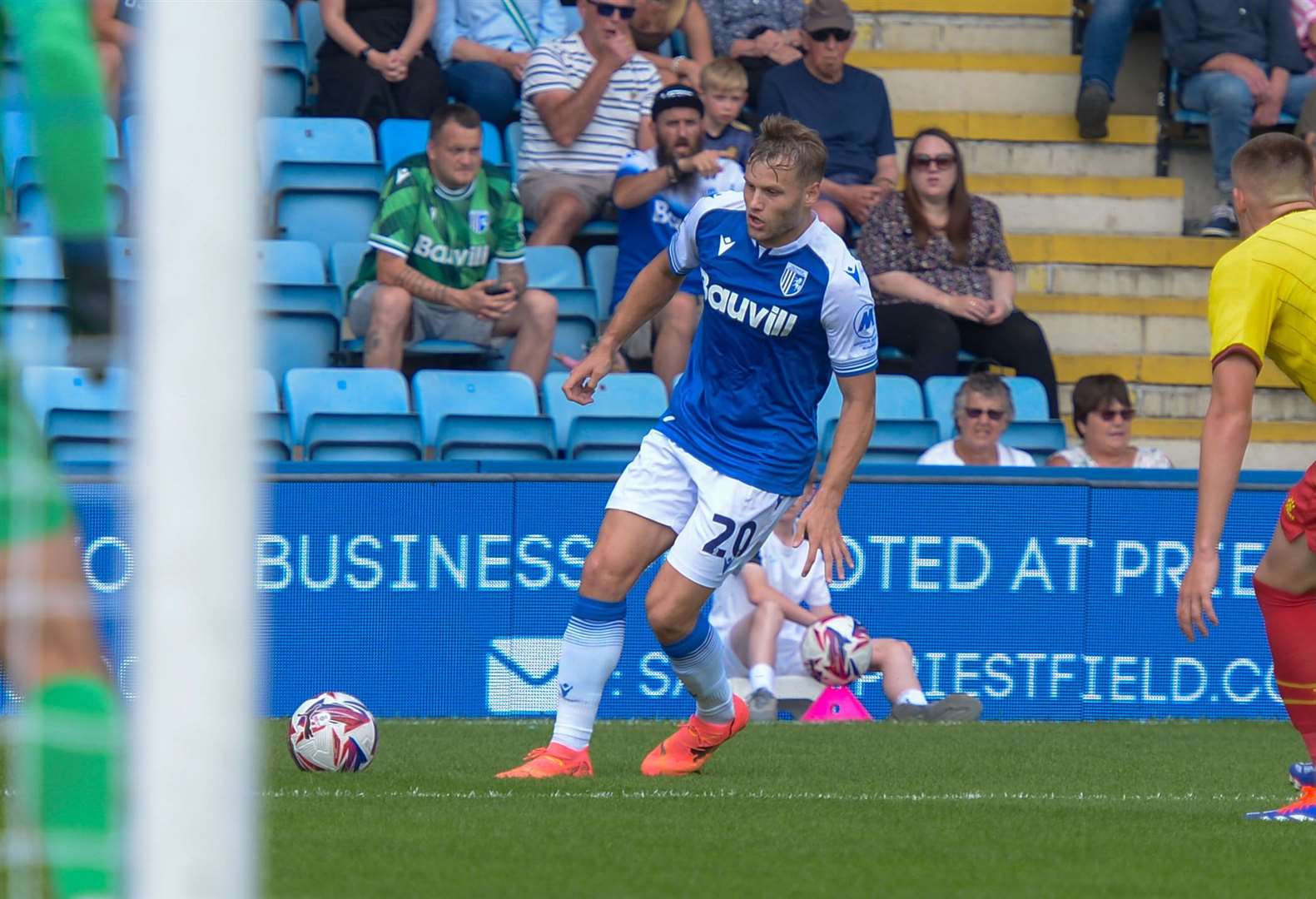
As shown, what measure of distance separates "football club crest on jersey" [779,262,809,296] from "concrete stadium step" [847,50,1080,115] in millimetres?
7882

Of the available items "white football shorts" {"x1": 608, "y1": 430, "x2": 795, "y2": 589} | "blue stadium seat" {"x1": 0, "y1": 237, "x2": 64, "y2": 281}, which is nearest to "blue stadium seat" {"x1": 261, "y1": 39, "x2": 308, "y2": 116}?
"blue stadium seat" {"x1": 0, "y1": 237, "x2": 64, "y2": 281}

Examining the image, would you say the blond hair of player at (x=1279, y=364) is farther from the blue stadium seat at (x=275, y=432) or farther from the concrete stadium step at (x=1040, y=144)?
the concrete stadium step at (x=1040, y=144)

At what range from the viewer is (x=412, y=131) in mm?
12094

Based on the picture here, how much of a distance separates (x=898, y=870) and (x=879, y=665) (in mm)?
5105

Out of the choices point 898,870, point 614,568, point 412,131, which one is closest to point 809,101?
point 412,131

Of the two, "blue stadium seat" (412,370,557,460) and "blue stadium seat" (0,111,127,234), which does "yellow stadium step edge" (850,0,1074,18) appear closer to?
"blue stadium seat" (412,370,557,460)

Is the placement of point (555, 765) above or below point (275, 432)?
below

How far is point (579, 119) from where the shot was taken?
12047 millimetres

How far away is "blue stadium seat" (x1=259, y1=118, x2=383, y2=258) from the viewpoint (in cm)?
1172

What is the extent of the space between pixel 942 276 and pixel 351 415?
143 inches

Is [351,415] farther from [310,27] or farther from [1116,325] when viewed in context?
[1116,325]

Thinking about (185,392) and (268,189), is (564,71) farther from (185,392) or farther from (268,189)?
(185,392)

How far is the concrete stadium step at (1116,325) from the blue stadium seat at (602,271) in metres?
2.92

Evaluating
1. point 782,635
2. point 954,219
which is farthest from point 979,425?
point 954,219
